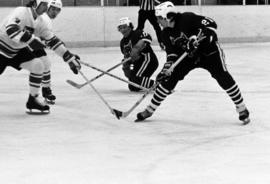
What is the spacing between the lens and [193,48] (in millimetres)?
4543

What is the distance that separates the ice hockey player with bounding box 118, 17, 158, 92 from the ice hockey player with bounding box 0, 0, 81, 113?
1099mm

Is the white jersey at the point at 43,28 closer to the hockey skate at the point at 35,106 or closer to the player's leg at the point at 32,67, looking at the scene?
the player's leg at the point at 32,67

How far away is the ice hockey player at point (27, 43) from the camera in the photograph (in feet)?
16.2

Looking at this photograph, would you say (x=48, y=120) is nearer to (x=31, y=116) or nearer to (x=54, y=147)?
(x=31, y=116)

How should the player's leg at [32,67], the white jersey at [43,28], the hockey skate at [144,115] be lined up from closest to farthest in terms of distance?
1. the hockey skate at [144,115]
2. the player's leg at [32,67]
3. the white jersey at [43,28]

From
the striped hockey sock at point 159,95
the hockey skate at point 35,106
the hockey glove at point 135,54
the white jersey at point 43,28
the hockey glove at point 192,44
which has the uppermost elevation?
the hockey glove at point 192,44

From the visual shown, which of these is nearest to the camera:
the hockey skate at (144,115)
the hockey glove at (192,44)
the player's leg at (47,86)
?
the hockey glove at (192,44)

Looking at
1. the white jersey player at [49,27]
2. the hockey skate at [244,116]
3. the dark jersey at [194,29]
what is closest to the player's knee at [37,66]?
the white jersey player at [49,27]

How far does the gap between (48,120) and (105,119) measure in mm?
421

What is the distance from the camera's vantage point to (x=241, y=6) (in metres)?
12.6

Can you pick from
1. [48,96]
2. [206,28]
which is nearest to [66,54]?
[48,96]

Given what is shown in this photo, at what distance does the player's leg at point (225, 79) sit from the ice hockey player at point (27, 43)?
1160 mm

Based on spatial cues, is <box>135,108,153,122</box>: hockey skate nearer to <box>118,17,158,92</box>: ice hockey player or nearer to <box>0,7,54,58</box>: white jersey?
<box>0,7,54,58</box>: white jersey

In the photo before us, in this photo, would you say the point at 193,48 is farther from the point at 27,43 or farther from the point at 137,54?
the point at 137,54
